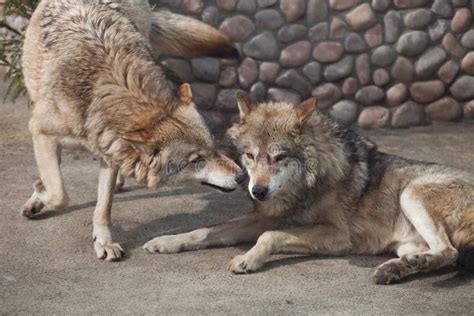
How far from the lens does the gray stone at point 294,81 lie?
815cm

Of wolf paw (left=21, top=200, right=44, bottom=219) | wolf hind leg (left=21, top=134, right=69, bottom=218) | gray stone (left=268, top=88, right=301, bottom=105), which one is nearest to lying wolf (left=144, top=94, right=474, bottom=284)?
wolf hind leg (left=21, top=134, right=69, bottom=218)

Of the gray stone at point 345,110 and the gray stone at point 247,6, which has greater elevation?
the gray stone at point 247,6

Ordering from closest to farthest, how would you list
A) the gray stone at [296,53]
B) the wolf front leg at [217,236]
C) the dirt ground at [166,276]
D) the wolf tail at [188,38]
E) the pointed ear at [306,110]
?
the dirt ground at [166,276] < the pointed ear at [306,110] < the wolf front leg at [217,236] < the wolf tail at [188,38] < the gray stone at [296,53]

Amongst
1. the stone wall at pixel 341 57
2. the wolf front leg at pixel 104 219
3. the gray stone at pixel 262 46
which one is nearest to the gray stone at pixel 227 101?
the stone wall at pixel 341 57

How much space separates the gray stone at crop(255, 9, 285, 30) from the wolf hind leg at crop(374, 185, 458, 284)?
3305mm

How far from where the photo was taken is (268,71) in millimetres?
8148

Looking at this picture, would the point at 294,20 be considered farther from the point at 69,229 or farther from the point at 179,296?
the point at 179,296

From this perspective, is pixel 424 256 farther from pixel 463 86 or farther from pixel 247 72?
pixel 463 86

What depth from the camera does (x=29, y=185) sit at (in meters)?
6.63

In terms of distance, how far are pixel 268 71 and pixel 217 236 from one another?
2.96 m

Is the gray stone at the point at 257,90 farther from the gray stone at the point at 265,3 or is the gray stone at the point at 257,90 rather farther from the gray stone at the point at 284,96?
the gray stone at the point at 265,3

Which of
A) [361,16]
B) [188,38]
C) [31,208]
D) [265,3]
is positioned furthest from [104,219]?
[361,16]

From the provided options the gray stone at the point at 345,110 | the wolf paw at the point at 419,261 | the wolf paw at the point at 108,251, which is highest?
the wolf paw at the point at 419,261

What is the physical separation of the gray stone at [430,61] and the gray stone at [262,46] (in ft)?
4.60
